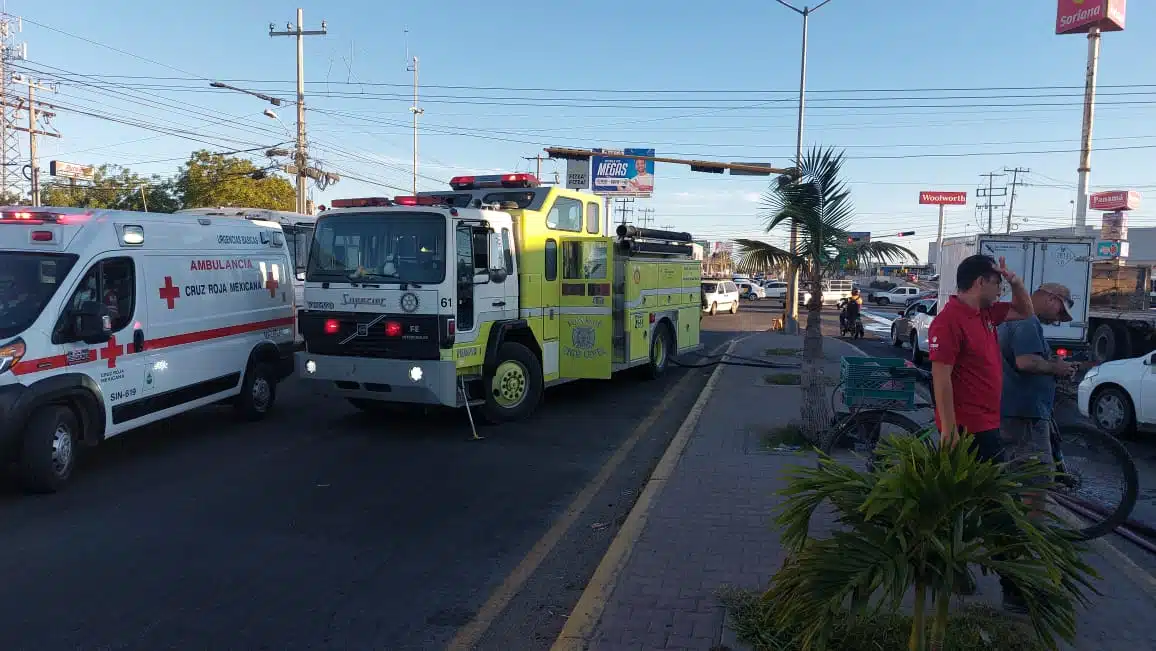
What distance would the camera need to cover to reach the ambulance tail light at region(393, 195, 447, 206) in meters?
10.4

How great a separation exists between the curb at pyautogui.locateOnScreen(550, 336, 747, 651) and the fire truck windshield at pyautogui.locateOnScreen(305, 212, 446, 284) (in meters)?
3.35

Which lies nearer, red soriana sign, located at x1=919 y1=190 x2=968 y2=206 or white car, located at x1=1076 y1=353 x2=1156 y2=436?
white car, located at x1=1076 y1=353 x2=1156 y2=436

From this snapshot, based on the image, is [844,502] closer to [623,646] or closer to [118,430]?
[623,646]

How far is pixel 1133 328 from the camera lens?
18.0 metres

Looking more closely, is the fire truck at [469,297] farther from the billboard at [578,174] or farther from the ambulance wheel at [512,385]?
the billboard at [578,174]

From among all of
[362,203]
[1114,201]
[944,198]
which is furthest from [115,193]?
[944,198]

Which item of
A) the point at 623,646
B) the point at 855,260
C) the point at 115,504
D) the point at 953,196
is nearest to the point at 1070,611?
the point at 623,646

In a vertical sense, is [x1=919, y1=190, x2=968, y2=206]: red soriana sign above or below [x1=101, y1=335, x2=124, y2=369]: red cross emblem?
above

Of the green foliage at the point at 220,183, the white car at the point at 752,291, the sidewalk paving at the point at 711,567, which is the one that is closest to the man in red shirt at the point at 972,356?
the sidewalk paving at the point at 711,567

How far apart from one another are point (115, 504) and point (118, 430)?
4.12 ft

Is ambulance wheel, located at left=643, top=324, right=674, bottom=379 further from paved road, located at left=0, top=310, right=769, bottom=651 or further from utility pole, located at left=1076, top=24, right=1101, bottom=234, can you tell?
utility pole, located at left=1076, top=24, right=1101, bottom=234

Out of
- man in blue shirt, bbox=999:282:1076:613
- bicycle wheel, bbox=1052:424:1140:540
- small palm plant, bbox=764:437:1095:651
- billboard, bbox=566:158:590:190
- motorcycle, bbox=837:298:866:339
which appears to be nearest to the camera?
small palm plant, bbox=764:437:1095:651

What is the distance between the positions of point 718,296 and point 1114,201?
5084 centimetres

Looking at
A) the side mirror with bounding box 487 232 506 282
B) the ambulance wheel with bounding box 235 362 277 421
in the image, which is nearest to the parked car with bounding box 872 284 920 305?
the side mirror with bounding box 487 232 506 282
